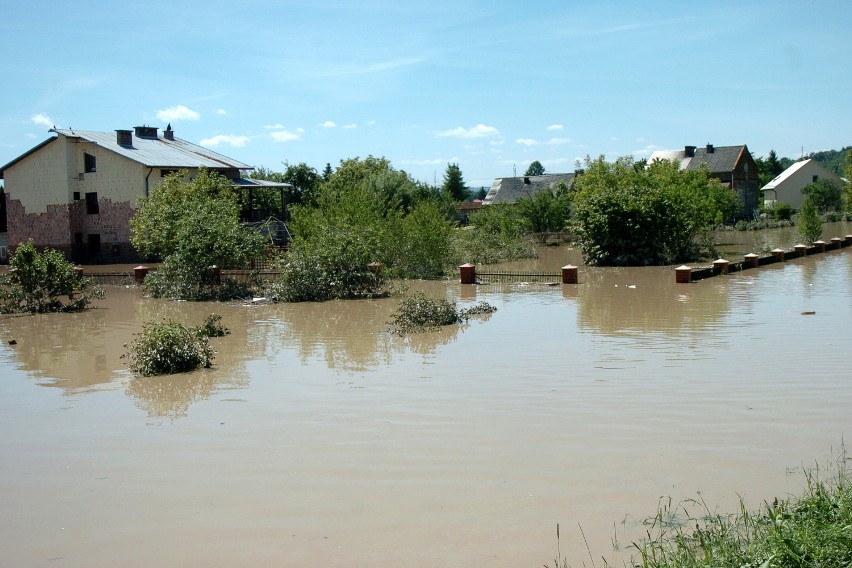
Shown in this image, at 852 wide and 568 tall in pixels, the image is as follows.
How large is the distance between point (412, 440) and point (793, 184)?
76.3 m

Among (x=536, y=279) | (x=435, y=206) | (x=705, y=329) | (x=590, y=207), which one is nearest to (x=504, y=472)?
(x=705, y=329)

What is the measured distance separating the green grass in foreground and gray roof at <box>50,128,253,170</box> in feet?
115

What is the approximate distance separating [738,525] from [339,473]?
3.59m

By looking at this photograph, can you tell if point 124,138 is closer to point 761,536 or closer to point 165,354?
point 165,354

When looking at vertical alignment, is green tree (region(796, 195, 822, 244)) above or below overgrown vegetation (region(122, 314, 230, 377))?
above

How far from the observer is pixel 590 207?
110 ft

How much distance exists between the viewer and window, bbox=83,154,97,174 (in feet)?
135

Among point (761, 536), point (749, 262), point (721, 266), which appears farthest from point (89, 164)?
point (761, 536)

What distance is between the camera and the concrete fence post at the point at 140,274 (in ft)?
92.6

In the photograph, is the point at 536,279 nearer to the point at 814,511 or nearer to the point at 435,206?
the point at 435,206

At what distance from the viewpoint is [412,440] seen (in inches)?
340

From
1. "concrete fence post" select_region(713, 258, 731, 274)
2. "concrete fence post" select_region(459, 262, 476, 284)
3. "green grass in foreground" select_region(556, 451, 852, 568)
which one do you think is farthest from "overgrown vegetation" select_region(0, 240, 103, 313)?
"green grass in foreground" select_region(556, 451, 852, 568)

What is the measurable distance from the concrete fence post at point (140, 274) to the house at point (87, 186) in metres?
11.5

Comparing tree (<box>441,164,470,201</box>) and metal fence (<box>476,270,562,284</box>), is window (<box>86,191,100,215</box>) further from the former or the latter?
tree (<box>441,164,470,201</box>)
